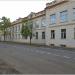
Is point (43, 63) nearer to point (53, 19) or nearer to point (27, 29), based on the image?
point (53, 19)

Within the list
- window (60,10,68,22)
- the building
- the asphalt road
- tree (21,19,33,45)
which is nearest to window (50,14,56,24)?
the building

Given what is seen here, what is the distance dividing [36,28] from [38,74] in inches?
1648

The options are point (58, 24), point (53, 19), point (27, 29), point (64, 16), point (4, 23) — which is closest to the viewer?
point (64, 16)

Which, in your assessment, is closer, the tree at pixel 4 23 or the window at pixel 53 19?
the window at pixel 53 19

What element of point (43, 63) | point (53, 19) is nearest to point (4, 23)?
point (53, 19)

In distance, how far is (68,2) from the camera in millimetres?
35750

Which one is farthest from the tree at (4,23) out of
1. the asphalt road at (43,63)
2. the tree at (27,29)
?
the asphalt road at (43,63)

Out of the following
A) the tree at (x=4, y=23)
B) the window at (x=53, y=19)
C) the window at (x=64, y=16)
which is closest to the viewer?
the window at (x=64, y=16)

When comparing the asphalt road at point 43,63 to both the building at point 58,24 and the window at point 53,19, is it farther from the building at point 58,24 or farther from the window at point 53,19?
the window at point 53,19

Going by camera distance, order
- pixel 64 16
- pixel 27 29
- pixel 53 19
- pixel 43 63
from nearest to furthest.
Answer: pixel 43 63 < pixel 64 16 < pixel 53 19 < pixel 27 29

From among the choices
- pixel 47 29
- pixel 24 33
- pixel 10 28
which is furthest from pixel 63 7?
pixel 10 28

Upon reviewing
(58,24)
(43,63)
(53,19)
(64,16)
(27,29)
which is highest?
(64,16)

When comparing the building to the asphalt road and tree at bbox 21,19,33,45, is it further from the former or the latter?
the asphalt road

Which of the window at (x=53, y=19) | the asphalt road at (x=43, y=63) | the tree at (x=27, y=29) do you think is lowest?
the asphalt road at (x=43, y=63)
